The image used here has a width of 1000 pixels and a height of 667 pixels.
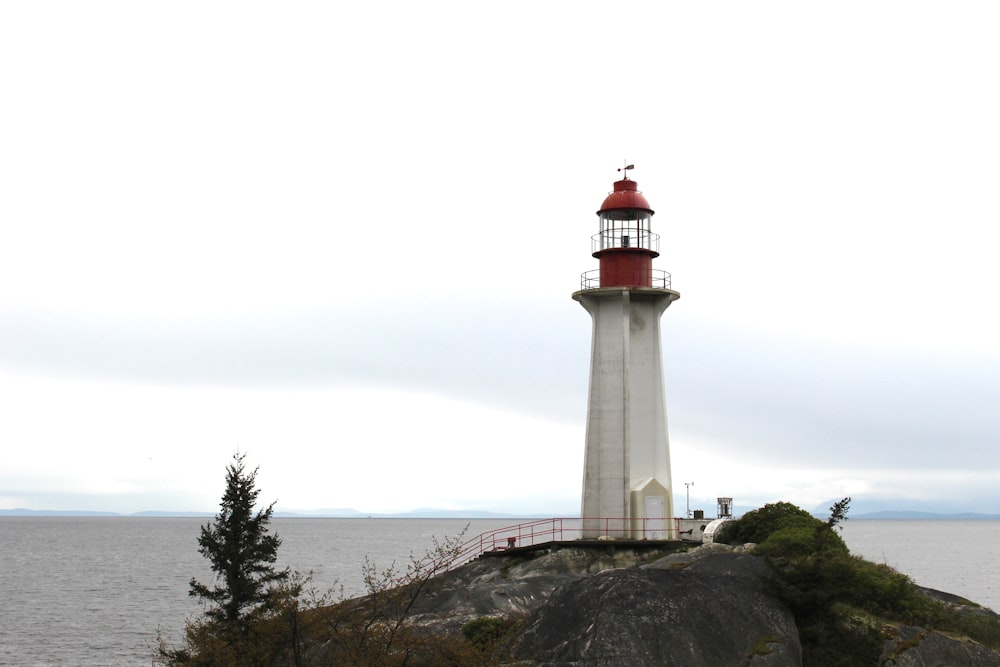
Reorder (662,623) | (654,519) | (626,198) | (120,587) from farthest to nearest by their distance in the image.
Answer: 1. (120,587)
2. (626,198)
3. (654,519)
4. (662,623)

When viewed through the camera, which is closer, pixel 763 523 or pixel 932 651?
pixel 932 651

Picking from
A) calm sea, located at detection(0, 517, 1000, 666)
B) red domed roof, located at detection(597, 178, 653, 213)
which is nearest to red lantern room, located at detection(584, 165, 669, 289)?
red domed roof, located at detection(597, 178, 653, 213)

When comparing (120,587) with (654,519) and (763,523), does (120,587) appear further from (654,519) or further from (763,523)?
(763,523)

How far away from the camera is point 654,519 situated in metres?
40.5

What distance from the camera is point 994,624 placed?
29016 millimetres

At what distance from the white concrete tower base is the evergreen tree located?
48.2ft

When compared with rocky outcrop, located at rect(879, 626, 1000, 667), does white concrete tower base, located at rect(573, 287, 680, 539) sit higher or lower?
higher

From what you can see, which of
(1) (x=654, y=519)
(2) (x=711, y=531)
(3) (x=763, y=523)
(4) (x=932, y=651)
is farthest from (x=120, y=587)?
(4) (x=932, y=651)

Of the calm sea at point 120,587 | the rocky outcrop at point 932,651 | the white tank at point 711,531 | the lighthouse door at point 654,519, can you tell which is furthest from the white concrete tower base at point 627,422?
the rocky outcrop at point 932,651

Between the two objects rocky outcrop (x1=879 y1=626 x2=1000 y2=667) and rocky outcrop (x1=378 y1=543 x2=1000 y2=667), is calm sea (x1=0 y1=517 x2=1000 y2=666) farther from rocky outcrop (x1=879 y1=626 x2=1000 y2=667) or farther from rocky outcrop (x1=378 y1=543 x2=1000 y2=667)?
rocky outcrop (x1=879 y1=626 x2=1000 y2=667)

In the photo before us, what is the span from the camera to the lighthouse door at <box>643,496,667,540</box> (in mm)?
40469

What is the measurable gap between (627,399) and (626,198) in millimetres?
8345

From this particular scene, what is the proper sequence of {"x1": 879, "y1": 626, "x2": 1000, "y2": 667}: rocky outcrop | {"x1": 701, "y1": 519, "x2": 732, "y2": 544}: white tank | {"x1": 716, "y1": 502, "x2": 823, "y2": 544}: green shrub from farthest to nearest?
{"x1": 701, "y1": 519, "x2": 732, "y2": 544}: white tank → {"x1": 716, "y1": 502, "x2": 823, "y2": 544}: green shrub → {"x1": 879, "y1": 626, "x2": 1000, "y2": 667}: rocky outcrop

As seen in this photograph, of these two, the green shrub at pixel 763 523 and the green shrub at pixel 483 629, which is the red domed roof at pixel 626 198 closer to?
the green shrub at pixel 763 523
